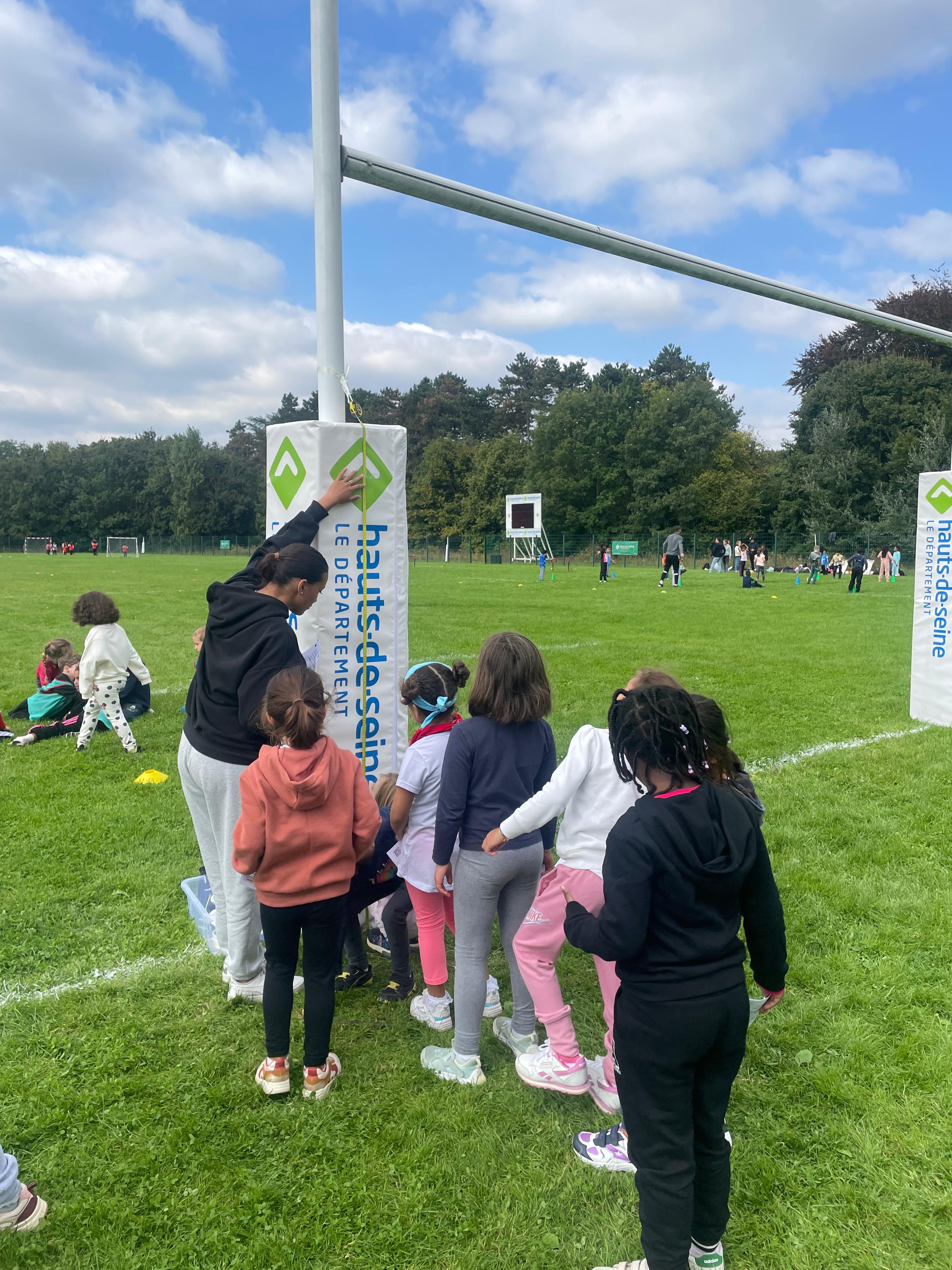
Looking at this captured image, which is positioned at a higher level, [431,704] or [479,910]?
[431,704]

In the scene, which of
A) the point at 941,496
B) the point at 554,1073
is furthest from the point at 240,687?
the point at 941,496

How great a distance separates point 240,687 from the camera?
3174 millimetres

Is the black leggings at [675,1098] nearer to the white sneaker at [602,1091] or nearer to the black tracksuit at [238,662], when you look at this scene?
the white sneaker at [602,1091]

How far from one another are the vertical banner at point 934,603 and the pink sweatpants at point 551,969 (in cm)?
693

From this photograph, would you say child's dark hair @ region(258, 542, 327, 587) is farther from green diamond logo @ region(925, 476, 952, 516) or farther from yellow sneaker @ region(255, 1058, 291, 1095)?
green diamond logo @ region(925, 476, 952, 516)

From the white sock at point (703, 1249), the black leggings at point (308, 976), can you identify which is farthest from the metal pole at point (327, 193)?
the white sock at point (703, 1249)

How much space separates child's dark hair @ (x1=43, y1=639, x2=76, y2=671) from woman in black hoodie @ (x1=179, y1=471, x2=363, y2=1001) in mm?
5841

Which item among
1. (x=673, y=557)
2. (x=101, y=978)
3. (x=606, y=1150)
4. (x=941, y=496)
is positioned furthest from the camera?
(x=673, y=557)

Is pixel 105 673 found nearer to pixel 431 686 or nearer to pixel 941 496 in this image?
pixel 431 686

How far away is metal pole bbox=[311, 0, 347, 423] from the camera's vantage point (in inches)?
125

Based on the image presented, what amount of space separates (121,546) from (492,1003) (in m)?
83.0

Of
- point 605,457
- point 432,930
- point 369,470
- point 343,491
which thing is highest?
point 605,457

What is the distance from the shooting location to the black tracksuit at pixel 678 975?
198cm

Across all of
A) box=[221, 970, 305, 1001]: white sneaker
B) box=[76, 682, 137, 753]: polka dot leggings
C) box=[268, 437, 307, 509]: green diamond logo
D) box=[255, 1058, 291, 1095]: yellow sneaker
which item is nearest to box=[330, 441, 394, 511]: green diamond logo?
box=[268, 437, 307, 509]: green diamond logo
